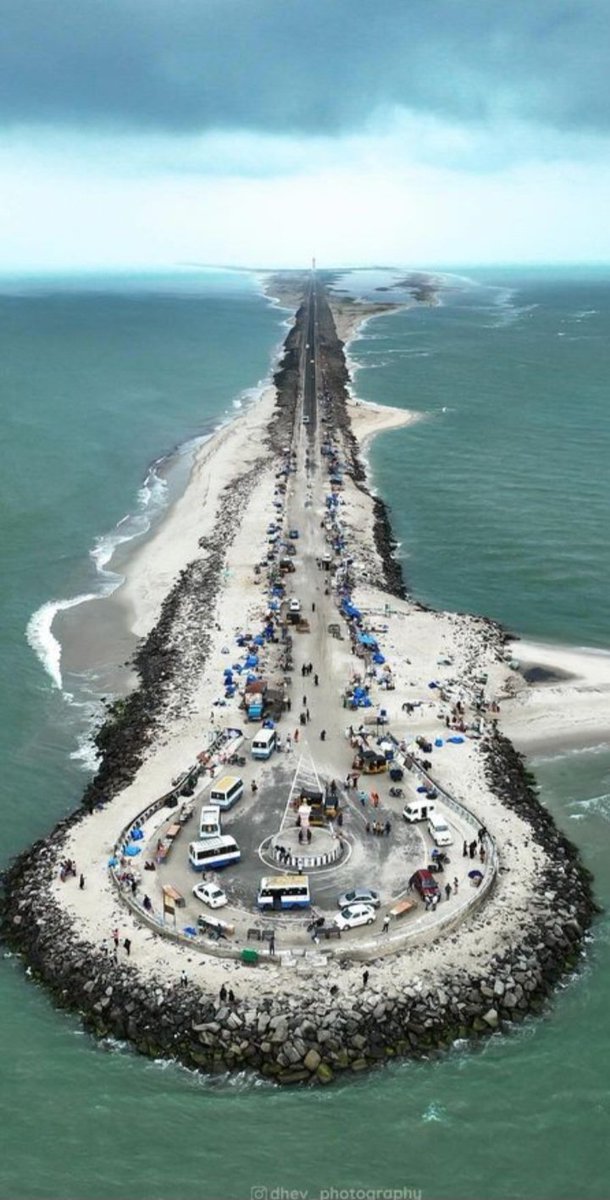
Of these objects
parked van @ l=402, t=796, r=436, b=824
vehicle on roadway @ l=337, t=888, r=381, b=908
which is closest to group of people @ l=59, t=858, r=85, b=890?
vehicle on roadway @ l=337, t=888, r=381, b=908

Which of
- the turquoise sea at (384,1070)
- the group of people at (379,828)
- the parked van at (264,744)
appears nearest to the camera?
the turquoise sea at (384,1070)

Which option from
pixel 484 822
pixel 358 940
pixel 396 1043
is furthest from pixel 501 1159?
pixel 484 822

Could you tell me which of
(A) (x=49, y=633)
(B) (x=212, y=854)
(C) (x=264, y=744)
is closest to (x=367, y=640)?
(C) (x=264, y=744)

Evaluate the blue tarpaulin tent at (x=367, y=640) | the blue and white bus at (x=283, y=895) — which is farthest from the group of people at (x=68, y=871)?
the blue tarpaulin tent at (x=367, y=640)

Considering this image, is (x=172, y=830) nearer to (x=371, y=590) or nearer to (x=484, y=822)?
(x=484, y=822)

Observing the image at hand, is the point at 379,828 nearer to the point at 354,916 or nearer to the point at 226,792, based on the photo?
the point at 354,916

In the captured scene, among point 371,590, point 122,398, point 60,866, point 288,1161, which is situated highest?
point 122,398

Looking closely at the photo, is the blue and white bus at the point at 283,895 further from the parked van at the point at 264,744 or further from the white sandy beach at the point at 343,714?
the parked van at the point at 264,744
